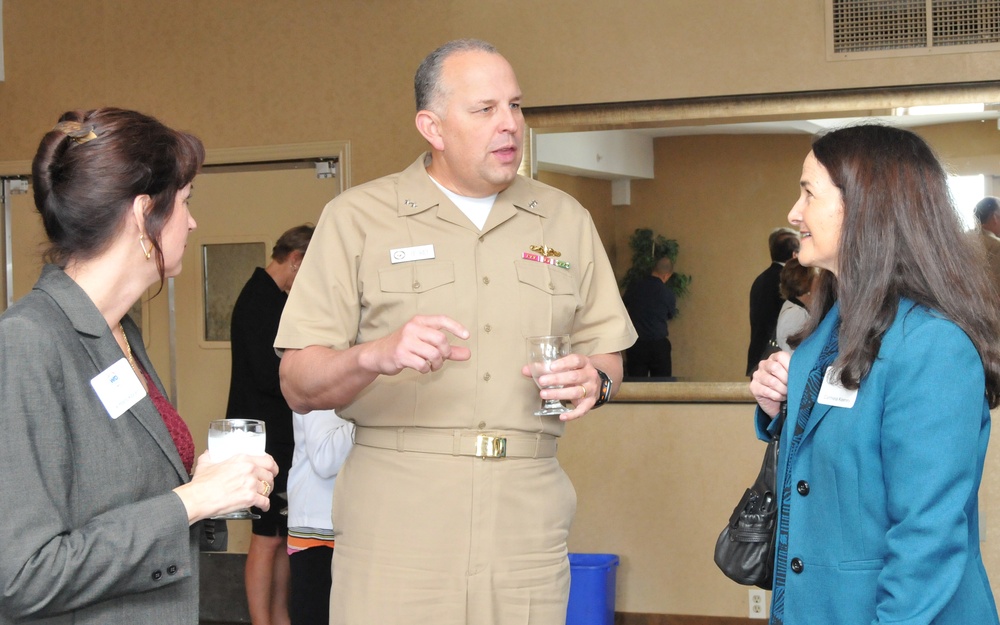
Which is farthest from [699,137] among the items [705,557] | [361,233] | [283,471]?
[361,233]

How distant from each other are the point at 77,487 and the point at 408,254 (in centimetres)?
98

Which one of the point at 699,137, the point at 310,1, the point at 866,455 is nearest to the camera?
the point at 866,455

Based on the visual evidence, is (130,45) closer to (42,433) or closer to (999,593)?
(42,433)

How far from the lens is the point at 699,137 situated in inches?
184

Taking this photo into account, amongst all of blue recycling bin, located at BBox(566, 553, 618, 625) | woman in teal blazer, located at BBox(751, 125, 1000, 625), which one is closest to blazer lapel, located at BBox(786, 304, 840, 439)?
woman in teal blazer, located at BBox(751, 125, 1000, 625)

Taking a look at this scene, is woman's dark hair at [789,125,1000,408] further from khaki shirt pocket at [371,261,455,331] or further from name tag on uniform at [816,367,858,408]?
khaki shirt pocket at [371,261,455,331]

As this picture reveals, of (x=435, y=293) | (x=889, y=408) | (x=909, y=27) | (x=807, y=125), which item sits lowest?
(x=889, y=408)

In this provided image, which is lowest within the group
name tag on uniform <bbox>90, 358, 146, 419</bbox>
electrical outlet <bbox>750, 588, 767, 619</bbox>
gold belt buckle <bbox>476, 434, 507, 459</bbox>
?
electrical outlet <bbox>750, 588, 767, 619</bbox>

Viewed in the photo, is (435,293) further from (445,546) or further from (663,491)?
(663,491)

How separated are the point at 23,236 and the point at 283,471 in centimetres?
245

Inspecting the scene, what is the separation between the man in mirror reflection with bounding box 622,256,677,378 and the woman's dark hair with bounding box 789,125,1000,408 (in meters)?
2.94

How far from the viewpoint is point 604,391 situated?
222cm

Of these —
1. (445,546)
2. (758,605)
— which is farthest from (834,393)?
(758,605)

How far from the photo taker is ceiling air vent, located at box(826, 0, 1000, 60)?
4320mm
